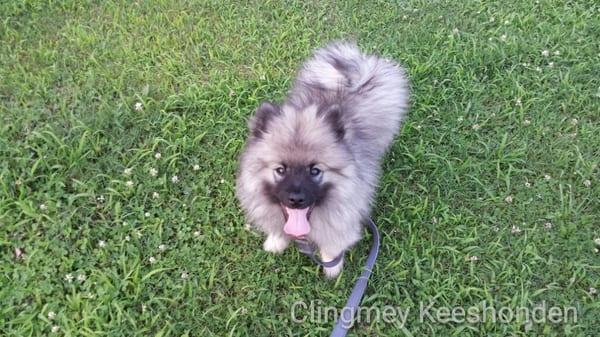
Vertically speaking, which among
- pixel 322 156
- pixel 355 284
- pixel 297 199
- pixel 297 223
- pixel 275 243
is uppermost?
pixel 322 156

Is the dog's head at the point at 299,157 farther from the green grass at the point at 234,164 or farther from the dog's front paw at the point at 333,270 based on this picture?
the green grass at the point at 234,164

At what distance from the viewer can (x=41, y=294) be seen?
2510mm

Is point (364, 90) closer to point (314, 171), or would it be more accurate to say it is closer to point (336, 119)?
point (336, 119)

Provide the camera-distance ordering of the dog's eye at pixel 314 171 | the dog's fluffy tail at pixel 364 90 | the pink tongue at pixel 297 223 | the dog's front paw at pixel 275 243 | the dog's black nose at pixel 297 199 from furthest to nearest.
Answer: the dog's fluffy tail at pixel 364 90 → the dog's front paw at pixel 275 243 → the pink tongue at pixel 297 223 → the dog's eye at pixel 314 171 → the dog's black nose at pixel 297 199

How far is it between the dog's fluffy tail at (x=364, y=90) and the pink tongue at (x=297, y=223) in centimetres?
63

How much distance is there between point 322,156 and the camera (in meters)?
2.23

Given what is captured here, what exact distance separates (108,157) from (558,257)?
3054 mm

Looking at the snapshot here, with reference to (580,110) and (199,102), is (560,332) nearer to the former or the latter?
(580,110)

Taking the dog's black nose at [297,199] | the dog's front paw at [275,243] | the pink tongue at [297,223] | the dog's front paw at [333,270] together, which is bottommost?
the dog's front paw at [333,270]

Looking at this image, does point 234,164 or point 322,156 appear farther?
point 234,164

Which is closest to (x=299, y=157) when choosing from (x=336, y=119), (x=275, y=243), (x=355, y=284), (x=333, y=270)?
(x=336, y=119)

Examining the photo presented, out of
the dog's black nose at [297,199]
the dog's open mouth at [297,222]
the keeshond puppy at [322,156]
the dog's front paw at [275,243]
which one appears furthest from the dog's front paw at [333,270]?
the dog's black nose at [297,199]

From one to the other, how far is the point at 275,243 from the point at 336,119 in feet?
2.99

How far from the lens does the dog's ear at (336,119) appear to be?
2277mm
